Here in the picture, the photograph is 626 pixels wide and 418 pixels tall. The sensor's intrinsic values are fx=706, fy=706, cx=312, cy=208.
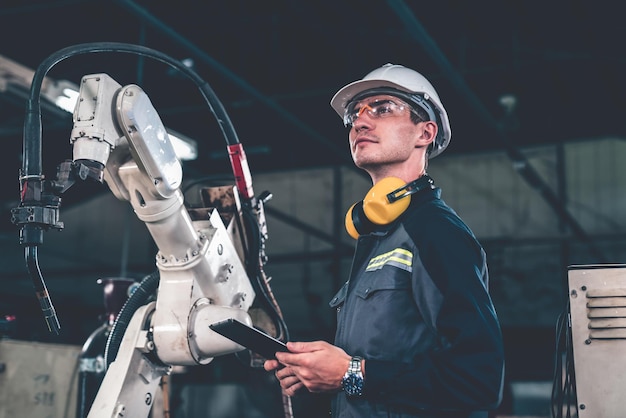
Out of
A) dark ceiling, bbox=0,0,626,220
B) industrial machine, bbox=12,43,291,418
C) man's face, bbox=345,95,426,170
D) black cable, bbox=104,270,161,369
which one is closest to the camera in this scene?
industrial machine, bbox=12,43,291,418

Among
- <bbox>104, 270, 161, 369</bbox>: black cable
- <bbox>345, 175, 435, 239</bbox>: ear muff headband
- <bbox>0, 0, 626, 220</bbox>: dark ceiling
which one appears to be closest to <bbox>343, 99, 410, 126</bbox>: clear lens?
<bbox>345, 175, 435, 239</bbox>: ear muff headband

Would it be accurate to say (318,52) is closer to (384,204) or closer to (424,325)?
(384,204)

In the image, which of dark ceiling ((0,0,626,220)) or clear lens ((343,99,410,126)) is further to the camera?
dark ceiling ((0,0,626,220))

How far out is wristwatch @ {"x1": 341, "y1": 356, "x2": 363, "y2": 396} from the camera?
1516mm

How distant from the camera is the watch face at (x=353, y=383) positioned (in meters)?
1.52

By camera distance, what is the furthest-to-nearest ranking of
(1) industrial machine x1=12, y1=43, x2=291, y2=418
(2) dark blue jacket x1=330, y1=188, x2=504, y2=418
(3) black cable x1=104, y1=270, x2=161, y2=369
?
(3) black cable x1=104, y1=270, x2=161, y2=369 < (1) industrial machine x1=12, y1=43, x2=291, y2=418 < (2) dark blue jacket x1=330, y1=188, x2=504, y2=418

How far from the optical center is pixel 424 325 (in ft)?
5.19

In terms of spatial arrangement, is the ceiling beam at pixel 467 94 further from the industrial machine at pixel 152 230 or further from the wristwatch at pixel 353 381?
the wristwatch at pixel 353 381

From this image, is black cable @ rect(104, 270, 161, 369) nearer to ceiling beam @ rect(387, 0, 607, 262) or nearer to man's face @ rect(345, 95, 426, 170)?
man's face @ rect(345, 95, 426, 170)

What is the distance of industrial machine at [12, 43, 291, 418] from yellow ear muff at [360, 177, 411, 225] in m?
0.59

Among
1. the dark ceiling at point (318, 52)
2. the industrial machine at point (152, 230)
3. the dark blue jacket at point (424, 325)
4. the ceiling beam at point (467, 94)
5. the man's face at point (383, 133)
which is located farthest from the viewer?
the dark ceiling at point (318, 52)

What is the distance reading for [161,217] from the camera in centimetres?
200

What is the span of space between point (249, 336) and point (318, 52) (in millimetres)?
5537

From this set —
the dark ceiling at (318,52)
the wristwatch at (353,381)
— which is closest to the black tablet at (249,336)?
the wristwatch at (353,381)
